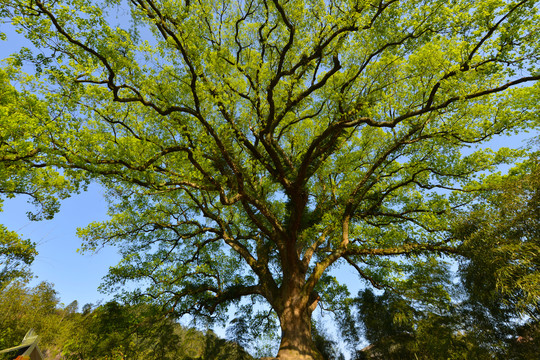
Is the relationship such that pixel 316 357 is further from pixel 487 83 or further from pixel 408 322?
pixel 487 83

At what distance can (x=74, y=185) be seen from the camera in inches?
264

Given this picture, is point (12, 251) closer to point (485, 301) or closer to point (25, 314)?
point (25, 314)

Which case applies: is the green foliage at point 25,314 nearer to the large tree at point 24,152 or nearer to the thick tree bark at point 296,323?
the large tree at point 24,152

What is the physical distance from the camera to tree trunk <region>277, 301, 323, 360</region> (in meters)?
6.51

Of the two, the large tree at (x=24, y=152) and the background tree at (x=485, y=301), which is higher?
the large tree at (x=24, y=152)

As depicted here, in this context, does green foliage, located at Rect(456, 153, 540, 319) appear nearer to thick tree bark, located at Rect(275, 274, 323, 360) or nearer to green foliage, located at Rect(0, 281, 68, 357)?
thick tree bark, located at Rect(275, 274, 323, 360)

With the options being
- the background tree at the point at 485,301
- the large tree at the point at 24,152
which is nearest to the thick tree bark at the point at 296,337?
the background tree at the point at 485,301

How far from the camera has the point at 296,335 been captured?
6.89 metres

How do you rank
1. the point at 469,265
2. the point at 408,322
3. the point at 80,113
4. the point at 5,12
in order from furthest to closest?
1. the point at 408,322
2. the point at 80,113
3. the point at 469,265
4. the point at 5,12

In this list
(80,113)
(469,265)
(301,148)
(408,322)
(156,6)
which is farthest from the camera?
(301,148)

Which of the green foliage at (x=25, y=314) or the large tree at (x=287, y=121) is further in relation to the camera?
the green foliage at (x=25, y=314)

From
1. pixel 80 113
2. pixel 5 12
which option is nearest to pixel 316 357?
pixel 80 113

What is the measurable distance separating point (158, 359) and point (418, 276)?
12.3m

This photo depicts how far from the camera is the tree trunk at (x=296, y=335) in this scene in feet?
21.4
